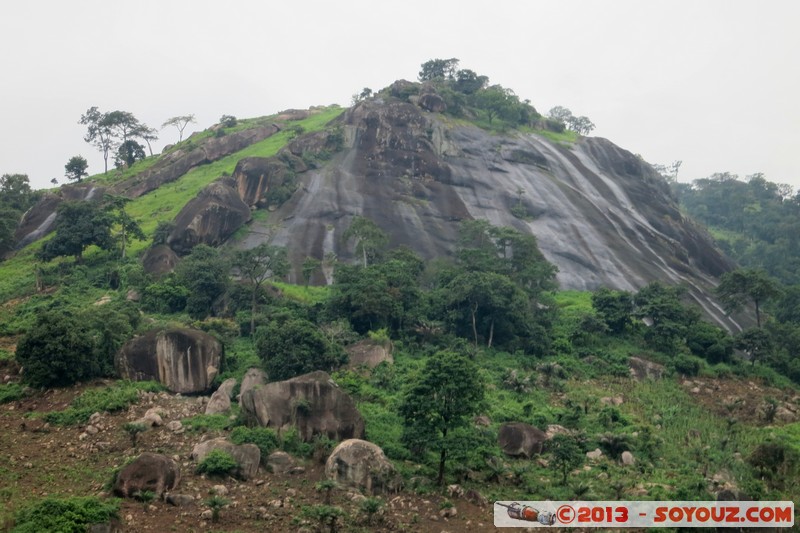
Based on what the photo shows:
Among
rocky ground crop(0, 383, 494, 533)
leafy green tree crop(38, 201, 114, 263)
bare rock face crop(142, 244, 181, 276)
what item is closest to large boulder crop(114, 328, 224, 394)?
rocky ground crop(0, 383, 494, 533)

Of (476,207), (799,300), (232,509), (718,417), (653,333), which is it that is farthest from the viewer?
(476,207)

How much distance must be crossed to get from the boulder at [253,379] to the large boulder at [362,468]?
7.62 m

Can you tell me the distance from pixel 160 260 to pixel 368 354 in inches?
782

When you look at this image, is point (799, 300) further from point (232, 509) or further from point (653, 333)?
point (232, 509)

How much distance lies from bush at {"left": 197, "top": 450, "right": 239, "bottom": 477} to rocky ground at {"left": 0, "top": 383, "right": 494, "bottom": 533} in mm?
259

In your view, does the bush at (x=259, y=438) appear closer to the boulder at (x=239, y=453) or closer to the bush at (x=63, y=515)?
the boulder at (x=239, y=453)

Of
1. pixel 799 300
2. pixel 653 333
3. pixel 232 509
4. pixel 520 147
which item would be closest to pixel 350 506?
pixel 232 509

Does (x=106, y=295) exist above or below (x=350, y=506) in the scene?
above

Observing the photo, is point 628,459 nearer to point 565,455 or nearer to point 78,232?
point 565,455

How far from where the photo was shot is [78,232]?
4847cm

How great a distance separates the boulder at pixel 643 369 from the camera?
124 ft

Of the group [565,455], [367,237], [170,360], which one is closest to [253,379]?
[170,360]

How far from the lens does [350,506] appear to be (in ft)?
72.4

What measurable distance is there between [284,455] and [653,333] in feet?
82.0
